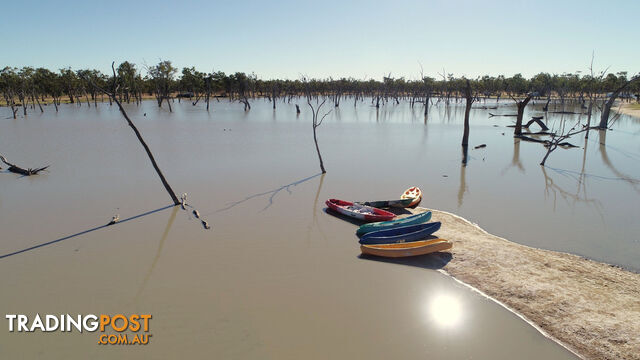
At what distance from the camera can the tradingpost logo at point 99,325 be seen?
6.77m

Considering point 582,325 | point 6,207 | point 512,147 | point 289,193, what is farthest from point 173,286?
point 512,147

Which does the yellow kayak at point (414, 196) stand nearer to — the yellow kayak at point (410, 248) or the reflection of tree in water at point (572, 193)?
the yellow kayak at point (410, 248)

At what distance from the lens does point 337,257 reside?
32.2ft

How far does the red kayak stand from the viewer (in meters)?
11.8

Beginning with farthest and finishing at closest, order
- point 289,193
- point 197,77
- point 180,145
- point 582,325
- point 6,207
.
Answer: point 197,77 → point 180,145 → point 289,193 → point 6,207 → point 582,325

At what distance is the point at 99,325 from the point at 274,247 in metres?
4.62

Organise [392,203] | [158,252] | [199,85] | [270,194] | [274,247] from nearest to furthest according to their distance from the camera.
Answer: [158,252], [274,247], [392,203], [270,194], [199,85]

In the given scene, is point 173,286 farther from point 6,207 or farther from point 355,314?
point 6,207

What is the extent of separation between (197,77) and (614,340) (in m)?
88.0

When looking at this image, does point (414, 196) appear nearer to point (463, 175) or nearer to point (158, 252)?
point (463, 175)

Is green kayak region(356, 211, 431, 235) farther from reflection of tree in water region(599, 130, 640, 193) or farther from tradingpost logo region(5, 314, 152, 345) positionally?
reflection of tree in water region(599, 130, 640, 193)

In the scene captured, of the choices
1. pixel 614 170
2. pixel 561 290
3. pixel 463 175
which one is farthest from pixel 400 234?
pixel 614 170

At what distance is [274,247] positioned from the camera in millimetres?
10383

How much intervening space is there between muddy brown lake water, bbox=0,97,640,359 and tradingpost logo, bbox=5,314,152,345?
0.16 meters
